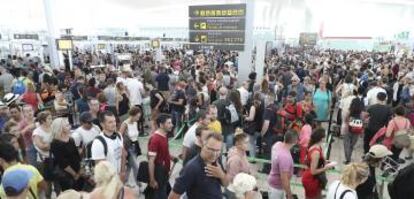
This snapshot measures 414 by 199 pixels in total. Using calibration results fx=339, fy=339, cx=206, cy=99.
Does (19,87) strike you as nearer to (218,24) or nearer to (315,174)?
(218,24)

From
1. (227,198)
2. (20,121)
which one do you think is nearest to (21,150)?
(20,121)

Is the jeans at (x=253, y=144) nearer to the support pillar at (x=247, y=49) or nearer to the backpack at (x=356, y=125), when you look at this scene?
the backpack at (x=356, y=125)

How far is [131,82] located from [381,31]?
2710 centimetres

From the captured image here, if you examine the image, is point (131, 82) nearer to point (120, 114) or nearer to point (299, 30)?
point (120, 114)

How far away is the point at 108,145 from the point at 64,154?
519 mm

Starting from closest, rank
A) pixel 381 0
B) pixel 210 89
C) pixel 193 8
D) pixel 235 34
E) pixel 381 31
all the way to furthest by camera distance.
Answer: pixel 210 89, pixel 235 34, pixel 193 8, pixel 381 0, pixel 381 31

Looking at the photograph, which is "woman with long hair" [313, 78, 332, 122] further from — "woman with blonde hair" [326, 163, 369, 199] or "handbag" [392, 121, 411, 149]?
"woman with blonde hair" [326, 163, 369, 199]

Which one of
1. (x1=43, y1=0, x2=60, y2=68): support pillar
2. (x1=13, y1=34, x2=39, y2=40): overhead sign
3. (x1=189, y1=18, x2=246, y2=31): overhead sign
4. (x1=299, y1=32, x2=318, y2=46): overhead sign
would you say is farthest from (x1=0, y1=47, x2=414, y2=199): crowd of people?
(x1=299, y1=32, x2=318, y2=46): overhead sign

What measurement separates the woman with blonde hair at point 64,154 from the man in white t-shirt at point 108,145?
31 centimetres

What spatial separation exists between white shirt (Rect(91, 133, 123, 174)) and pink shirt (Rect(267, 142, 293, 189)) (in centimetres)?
177

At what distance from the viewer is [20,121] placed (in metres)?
5.04

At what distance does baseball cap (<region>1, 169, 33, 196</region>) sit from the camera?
2.57 m

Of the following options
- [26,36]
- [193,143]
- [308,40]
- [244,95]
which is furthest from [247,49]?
[308,40]

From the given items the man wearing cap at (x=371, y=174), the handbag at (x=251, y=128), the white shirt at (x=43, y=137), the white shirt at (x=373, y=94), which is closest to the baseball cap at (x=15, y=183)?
the white shirt at (x=43, y=137)
